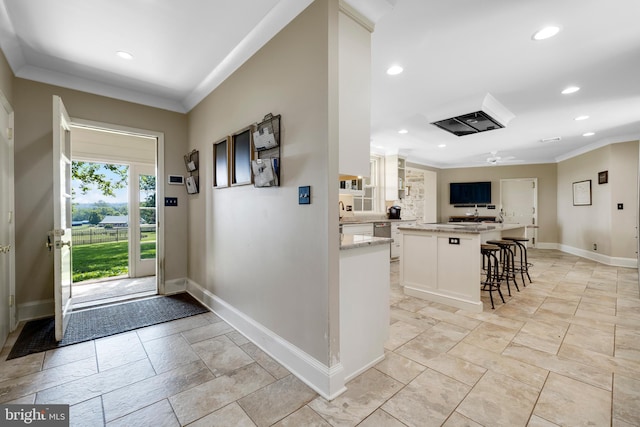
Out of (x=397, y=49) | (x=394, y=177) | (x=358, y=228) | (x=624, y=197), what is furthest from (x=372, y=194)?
(x=624, y=197)

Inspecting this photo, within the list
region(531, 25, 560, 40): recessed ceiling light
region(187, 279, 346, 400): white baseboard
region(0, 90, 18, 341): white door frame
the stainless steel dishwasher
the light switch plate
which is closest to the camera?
region(187, 279, 346, 400): white baseboard

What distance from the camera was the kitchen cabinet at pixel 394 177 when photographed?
6707 mm

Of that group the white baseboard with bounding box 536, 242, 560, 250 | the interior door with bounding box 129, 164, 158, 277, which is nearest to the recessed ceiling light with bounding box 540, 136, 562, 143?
the white baseboard with bounding box 536, 242, 560, 250

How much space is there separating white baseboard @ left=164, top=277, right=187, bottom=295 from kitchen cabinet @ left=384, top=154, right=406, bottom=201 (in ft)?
16.0

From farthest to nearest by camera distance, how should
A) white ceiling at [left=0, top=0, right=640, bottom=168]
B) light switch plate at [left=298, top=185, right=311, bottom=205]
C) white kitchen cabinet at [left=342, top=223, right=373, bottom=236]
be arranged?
white kitchen cabinet at [left=342, top=223, right=373, bottom=236] → white ceiling at [left=0, top=0, right=640, bottom=168] → light switch plate at [left=298, top=185, right=311, bottom=205]

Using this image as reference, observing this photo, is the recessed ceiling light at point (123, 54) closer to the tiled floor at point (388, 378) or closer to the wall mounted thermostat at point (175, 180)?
the wall mounted thermostat at point (175, 180)

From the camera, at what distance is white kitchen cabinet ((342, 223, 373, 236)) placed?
4.98 m

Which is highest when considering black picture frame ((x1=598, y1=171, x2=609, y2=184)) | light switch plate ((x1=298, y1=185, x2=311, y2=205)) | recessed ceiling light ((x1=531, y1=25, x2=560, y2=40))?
recessed ceiling light ((x1=531, y1=25, x2=560, y2=40))

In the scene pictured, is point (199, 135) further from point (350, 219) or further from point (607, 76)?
point (607, 76)

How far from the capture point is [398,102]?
3818mm

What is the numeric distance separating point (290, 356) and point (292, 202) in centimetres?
114

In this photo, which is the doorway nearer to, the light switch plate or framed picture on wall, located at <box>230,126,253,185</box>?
framed picture on wall, located at <box>230,126,253,185</box>

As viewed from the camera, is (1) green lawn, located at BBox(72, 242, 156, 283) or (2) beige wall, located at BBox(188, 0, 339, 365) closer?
(2) beige wall, located at BBox(188, 0, 339, 365)

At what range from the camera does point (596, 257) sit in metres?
6.10
